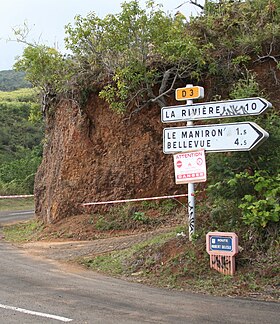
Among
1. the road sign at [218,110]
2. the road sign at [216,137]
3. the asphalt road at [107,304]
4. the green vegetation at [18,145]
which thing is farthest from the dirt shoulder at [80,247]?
the green vegetation at [18,145]

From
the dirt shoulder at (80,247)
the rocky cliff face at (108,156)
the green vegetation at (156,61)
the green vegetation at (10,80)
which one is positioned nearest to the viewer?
the green vegetation at (156,61)

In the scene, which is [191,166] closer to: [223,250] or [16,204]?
[223,250]

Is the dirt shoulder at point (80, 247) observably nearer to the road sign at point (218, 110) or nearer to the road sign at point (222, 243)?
the road sign at point (222, 243)

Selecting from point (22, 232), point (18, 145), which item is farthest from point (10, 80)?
→ point (22, 232)

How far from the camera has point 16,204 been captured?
29.9 m

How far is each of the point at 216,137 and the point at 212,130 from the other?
174 millimetres

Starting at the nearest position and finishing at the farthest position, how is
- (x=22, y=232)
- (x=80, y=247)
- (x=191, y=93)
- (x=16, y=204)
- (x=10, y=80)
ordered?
(x=191, y=93) < (x=80, y=247) < (x=22, y=232) < (x=16, y=204) < (x=10, y=80)

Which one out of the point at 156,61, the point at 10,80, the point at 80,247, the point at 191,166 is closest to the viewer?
the point at 191,166

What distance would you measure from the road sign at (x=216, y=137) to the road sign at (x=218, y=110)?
210mm

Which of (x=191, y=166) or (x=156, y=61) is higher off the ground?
(x=156, y=61)

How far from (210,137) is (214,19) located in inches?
269

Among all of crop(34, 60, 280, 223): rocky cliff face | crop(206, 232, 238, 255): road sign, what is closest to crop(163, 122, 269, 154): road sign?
crop(206, 232, 238, 255): road sign

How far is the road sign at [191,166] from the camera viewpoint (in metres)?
9.77

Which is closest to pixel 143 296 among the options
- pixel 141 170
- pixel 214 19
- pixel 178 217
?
pixel 178 217
